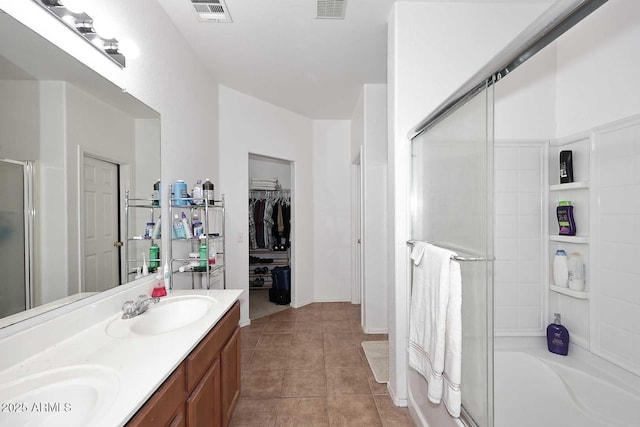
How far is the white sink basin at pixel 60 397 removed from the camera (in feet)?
2.34

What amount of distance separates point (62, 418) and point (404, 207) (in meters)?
1.85

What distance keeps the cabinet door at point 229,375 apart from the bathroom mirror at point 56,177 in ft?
2.28

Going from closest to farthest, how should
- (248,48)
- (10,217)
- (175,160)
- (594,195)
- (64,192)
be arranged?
(10,217)
(64,192)
(594,195)
(175,160)
(248,48)

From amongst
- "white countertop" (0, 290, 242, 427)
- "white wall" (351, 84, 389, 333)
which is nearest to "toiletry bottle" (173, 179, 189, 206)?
"white countertop" (0, 290, 242, 427)

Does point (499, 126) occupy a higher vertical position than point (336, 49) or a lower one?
lower

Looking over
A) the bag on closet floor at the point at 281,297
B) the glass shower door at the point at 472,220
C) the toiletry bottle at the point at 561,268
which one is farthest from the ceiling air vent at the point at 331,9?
the bag on closet floor at the point at 281,297

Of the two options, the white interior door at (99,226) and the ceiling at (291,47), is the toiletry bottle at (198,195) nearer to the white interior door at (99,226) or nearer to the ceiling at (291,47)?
the white interior door at (99,226)

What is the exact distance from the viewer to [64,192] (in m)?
1.12

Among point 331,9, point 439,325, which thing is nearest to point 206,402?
point 439,325

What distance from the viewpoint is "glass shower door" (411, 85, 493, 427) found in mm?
1099

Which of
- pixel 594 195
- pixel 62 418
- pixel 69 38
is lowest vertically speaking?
pixel 62 418

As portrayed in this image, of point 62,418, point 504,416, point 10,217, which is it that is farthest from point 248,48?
point 504,416

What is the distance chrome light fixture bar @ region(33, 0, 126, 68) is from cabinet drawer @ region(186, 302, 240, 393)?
1.49 meters

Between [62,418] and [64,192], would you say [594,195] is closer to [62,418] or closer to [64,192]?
[62,418]
